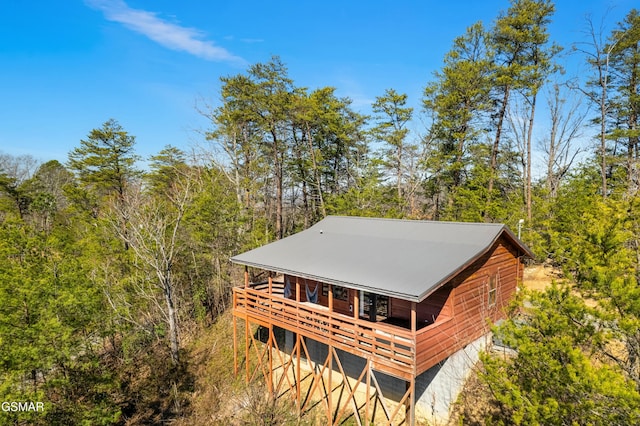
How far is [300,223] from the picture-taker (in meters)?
33.4

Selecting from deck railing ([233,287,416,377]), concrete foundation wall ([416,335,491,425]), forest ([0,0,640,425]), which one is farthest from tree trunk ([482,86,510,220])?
deck railing ([233,287,416,377])

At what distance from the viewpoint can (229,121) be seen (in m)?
24.5

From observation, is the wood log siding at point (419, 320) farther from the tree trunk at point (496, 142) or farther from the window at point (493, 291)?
the tree trunk at point (496, 142)

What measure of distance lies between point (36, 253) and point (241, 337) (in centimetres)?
1047

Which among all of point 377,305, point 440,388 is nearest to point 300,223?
point 377,305

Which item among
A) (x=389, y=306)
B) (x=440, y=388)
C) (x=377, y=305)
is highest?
(x=389, y=306)

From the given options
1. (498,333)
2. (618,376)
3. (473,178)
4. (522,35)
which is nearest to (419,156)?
(473,178)

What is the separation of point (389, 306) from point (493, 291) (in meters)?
4.04

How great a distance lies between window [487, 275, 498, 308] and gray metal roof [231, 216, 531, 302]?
1744 millimetres

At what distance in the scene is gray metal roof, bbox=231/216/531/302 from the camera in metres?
9.60

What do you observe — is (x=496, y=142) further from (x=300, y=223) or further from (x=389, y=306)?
(x=300, y=223)

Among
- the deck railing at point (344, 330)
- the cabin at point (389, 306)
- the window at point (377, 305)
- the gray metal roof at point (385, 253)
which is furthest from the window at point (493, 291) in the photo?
the deck railing at point (344, 330)

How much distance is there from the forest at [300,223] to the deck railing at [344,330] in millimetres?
2064

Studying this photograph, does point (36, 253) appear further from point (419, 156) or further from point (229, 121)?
point (419, 156)
